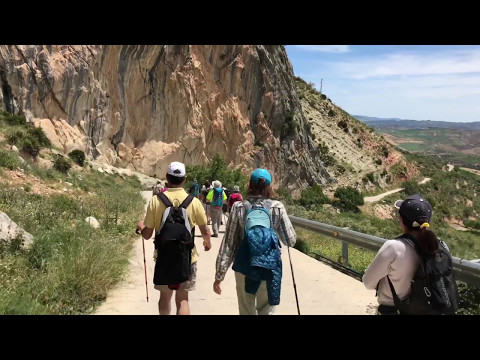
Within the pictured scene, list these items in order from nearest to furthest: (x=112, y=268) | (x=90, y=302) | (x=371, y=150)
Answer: (x=90, y=302)
(x=112, y=268)
(x=371, y=150)

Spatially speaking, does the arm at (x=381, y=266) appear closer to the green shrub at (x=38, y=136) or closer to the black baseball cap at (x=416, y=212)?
the black baseball cap at (x=416, y=212)

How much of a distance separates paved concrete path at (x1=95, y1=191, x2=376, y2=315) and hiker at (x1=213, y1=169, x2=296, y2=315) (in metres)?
2.09

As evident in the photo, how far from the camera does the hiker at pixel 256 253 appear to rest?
13.2 feet

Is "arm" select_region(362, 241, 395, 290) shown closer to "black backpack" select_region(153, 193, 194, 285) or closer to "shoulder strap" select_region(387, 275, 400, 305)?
"shoulder strap" select_region(387, 275, 400, 305)

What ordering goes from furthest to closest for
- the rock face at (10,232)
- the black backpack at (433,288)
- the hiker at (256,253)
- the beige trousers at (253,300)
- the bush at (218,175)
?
the bush at (218,175)
the rock face at (10,232)
the beige trousers at (253,300)
the hiker at (256,253)
the black backpack at (433,288)

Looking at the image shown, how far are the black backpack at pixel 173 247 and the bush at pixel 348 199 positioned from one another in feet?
169

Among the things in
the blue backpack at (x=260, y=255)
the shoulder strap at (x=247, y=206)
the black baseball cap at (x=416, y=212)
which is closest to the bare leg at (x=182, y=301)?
the blue backpack at (x=260, y=255)

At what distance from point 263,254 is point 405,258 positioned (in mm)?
1189

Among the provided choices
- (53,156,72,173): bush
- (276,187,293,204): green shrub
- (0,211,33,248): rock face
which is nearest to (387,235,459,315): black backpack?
(0,211,33,248): rock face

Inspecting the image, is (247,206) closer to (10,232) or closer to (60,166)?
(10,232)
